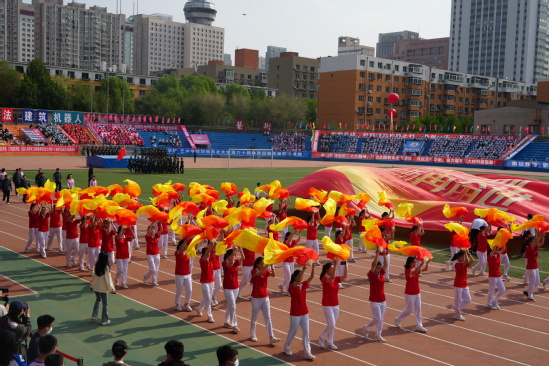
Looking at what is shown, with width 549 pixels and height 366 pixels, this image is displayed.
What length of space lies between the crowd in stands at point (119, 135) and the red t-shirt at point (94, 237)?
57525mm

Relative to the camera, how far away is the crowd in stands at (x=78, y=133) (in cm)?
6925

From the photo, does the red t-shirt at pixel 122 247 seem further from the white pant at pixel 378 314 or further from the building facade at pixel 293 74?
the building facade at pixel 293 74

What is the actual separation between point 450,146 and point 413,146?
Answer: 4.76 meters

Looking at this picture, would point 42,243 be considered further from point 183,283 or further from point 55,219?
point 183,283

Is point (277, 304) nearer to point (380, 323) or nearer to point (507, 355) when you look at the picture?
point (380, 323)

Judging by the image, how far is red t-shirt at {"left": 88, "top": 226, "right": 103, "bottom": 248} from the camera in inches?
575

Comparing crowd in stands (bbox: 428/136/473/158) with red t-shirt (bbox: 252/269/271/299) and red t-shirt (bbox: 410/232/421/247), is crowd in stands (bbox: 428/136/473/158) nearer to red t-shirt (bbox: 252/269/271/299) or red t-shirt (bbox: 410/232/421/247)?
red t-shirt (bbox: 410/232/421/247)

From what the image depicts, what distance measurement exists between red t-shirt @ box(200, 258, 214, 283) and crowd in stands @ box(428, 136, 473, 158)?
64.2 meters

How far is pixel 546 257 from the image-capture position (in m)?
19.4

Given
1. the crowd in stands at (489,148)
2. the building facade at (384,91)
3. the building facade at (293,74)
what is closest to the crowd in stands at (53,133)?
the building facade at (384,91)

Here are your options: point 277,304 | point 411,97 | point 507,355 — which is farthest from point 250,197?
point 411,97

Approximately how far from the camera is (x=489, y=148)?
69.2m

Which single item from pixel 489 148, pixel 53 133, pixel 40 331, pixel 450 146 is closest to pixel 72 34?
pixel 53 133

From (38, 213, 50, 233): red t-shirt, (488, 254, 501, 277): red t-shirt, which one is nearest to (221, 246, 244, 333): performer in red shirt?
(488, 254, 501, 277): red t-shirt
